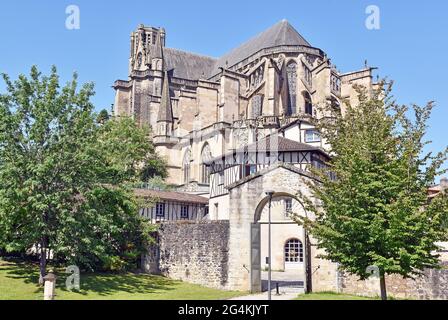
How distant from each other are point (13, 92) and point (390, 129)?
17.3 metres

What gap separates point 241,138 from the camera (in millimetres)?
46000

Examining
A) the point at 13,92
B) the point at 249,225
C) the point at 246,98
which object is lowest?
the point at 249,225

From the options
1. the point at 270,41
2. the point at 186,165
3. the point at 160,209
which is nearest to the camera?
the point at 160,209

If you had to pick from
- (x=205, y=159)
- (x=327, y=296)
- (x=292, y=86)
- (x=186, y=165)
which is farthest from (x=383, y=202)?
(x=186, y=165)

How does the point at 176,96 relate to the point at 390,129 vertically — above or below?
above

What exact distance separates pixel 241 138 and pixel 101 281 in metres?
24.8

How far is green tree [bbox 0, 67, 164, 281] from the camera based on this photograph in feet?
69.9

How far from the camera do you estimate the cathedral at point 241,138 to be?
23.3 m

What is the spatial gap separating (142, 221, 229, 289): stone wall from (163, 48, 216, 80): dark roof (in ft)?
153

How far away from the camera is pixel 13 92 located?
74.7 feet

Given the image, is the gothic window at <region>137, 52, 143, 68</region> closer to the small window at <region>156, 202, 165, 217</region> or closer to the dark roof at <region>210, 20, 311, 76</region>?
the dark roof at <region>210, 20, 311, 76</region>

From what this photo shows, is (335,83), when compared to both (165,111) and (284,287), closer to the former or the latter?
(165,111)

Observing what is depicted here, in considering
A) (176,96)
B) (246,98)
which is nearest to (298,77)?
(246,98)
